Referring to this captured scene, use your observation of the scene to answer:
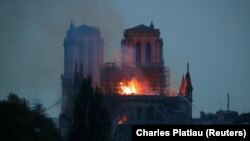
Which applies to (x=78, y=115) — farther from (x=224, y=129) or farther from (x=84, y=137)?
(x=224, y=129)

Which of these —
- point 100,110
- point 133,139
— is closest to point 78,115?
point 100,110

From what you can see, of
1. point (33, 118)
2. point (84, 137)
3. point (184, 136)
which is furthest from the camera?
point (33, 118)

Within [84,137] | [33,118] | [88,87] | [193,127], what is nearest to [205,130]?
[193,127]

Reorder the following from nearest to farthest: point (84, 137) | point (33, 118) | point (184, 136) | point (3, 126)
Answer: point (184, 136) → point (84, 137) → point (3, 126) → point (33, 118)

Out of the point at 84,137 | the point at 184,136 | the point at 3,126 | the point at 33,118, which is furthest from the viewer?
the point at 33,118

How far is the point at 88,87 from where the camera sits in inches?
4363

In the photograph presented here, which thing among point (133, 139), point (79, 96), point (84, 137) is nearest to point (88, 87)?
point (79, 96)

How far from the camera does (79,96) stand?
109 metres

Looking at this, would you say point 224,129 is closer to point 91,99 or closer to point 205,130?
point 205,130

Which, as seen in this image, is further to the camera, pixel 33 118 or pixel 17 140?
pixel 33 118

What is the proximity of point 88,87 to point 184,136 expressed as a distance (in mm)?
68659

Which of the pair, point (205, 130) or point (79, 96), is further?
point (79, 96)

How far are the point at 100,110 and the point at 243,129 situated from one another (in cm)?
6549

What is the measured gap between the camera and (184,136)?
139ft
